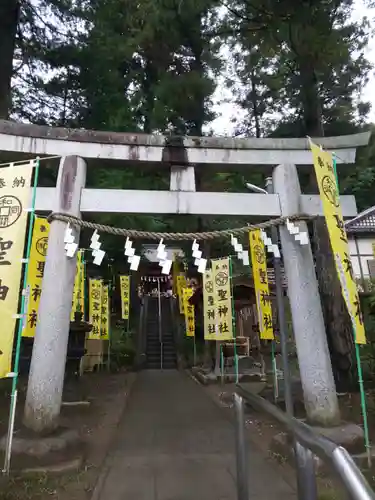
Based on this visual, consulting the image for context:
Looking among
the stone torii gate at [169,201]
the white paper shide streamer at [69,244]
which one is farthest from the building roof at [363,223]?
the white paper shide streamer at [69,244]

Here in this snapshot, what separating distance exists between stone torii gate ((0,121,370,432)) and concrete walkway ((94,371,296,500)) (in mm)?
1154

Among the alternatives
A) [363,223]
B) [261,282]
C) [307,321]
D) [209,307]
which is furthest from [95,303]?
[363,223]

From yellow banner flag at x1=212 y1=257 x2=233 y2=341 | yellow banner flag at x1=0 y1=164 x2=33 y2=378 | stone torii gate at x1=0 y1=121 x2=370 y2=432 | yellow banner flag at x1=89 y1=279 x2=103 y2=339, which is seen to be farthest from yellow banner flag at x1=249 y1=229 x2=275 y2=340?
yellow banner flag at x1=89 y1=279 x2=103 y2=339

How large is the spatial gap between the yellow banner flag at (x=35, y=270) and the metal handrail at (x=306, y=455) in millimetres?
3985

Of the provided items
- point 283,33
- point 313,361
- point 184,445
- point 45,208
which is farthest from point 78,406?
point 283,33

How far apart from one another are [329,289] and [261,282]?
1.60 metres

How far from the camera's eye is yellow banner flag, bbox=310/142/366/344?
4.56 meters

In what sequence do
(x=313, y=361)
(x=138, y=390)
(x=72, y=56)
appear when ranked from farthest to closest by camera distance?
(x=138, y=390)
(x=72, y=56)
(x=313, y=361)

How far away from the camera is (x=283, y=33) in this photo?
7316 mm

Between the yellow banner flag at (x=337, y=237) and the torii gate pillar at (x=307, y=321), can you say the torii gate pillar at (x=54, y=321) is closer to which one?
the torii gate pillar at (x=307, y=321)

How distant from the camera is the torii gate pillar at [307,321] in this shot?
5.09 meters

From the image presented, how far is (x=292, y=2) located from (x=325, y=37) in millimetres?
903

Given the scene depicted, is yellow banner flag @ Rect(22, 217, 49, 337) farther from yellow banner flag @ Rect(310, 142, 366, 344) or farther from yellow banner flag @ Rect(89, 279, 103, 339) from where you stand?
yellow banner flag @ Rect(89, 279, 103, 339)

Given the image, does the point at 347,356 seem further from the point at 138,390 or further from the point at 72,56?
the point at 72,56
